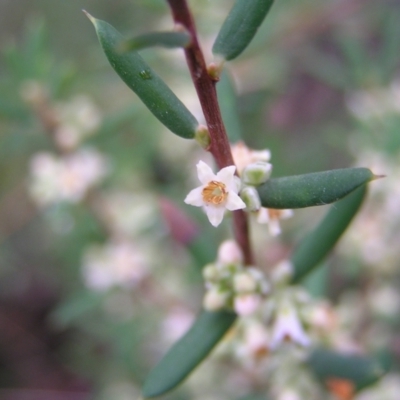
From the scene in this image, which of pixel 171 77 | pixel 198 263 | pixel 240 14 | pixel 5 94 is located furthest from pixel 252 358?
pixel 171 77

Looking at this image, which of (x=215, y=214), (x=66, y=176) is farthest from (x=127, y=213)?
(x=215, y=214)

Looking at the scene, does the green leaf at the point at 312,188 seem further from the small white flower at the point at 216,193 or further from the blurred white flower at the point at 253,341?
the blurred white flower at the point at 253,341

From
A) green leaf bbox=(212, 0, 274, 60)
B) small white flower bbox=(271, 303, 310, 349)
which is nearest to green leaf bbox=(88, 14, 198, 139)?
green leaf bbox=(212, 0, 274, 60)

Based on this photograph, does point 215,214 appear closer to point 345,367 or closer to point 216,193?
point 216,193

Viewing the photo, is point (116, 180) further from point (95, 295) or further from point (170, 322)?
point (170, 322)

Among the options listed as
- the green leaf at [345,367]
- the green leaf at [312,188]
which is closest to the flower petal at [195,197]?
the green leaf at [312,188]

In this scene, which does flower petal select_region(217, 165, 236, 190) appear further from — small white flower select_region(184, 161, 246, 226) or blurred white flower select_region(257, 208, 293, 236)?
blurred white flower select_region(257, 208, 293, 236)
